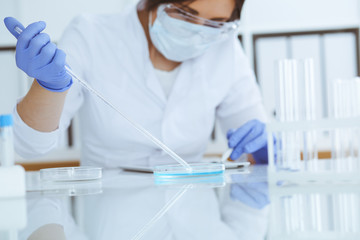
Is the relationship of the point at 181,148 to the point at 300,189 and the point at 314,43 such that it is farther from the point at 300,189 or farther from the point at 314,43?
the point at 314,43

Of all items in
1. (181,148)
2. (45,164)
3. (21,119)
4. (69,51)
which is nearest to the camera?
(21,119)

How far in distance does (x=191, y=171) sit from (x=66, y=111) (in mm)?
702

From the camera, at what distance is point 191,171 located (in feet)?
4.38

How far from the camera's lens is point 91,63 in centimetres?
192

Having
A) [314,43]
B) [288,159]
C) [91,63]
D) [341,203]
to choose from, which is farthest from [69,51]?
[314,43]

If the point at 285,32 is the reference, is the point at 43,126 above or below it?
below

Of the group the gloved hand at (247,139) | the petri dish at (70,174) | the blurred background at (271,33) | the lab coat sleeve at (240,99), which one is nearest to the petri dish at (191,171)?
the petri dish at (70,174)

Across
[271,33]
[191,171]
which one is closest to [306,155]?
[191,171]

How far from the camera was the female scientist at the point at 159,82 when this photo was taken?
177cm

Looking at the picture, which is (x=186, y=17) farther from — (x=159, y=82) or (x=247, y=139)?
(x=247, y=139)

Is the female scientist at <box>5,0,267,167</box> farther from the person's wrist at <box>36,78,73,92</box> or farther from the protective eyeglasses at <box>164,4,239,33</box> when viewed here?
the person's wrist at <box>36,78,73,92</box>

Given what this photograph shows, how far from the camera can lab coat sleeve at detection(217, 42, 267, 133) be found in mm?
2152

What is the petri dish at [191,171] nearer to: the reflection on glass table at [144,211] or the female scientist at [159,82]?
the reflection on glass table at [144,211]

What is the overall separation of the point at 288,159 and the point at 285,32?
15.0 ft
